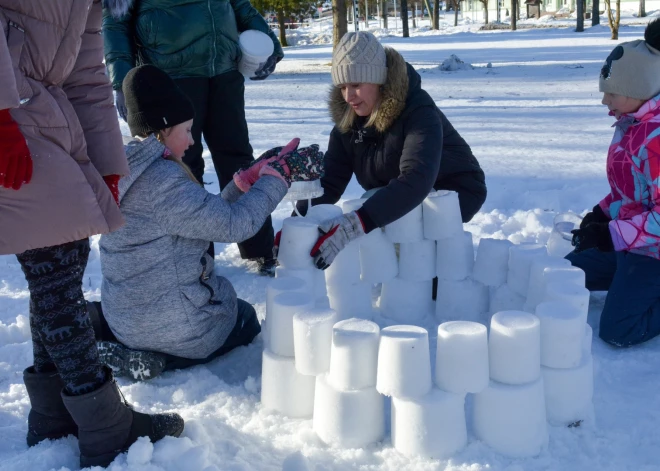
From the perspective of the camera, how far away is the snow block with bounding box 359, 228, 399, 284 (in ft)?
9.34

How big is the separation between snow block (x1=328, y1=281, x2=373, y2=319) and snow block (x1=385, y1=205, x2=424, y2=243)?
0.80 ft

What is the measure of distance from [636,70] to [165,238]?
1.89 metres

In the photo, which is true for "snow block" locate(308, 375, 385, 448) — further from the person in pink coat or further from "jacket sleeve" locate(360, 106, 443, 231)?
"jacket sleeve" locate(360, 106, 443, 231)

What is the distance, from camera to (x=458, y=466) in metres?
1.93

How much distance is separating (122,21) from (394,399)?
232 cm

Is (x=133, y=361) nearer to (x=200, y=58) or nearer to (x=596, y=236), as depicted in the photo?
(x=200, y=58)

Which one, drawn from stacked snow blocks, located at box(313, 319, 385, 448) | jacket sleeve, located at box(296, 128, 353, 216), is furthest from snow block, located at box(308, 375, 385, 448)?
jacket sleeve, located at box(296, 128, 353, 216)

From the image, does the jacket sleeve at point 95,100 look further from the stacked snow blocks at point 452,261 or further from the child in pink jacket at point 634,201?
the child in pink jacket at point 634,201

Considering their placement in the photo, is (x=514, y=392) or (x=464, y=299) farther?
(x=464, y=299)

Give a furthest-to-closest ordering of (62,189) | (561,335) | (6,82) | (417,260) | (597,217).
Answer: (597,217) < (417,260) < (561,335) < (62,189) < (6,82)

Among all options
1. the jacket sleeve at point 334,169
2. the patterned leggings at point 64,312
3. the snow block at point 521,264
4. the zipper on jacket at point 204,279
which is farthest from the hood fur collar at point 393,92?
the patterned leggings at point 64,312

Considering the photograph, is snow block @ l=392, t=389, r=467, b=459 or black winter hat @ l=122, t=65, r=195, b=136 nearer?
snow block @ l=392, t=389, r=467, b=459

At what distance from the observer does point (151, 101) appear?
2.33 m

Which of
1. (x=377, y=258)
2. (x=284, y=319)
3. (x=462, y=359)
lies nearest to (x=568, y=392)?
(x=462, y=359)
